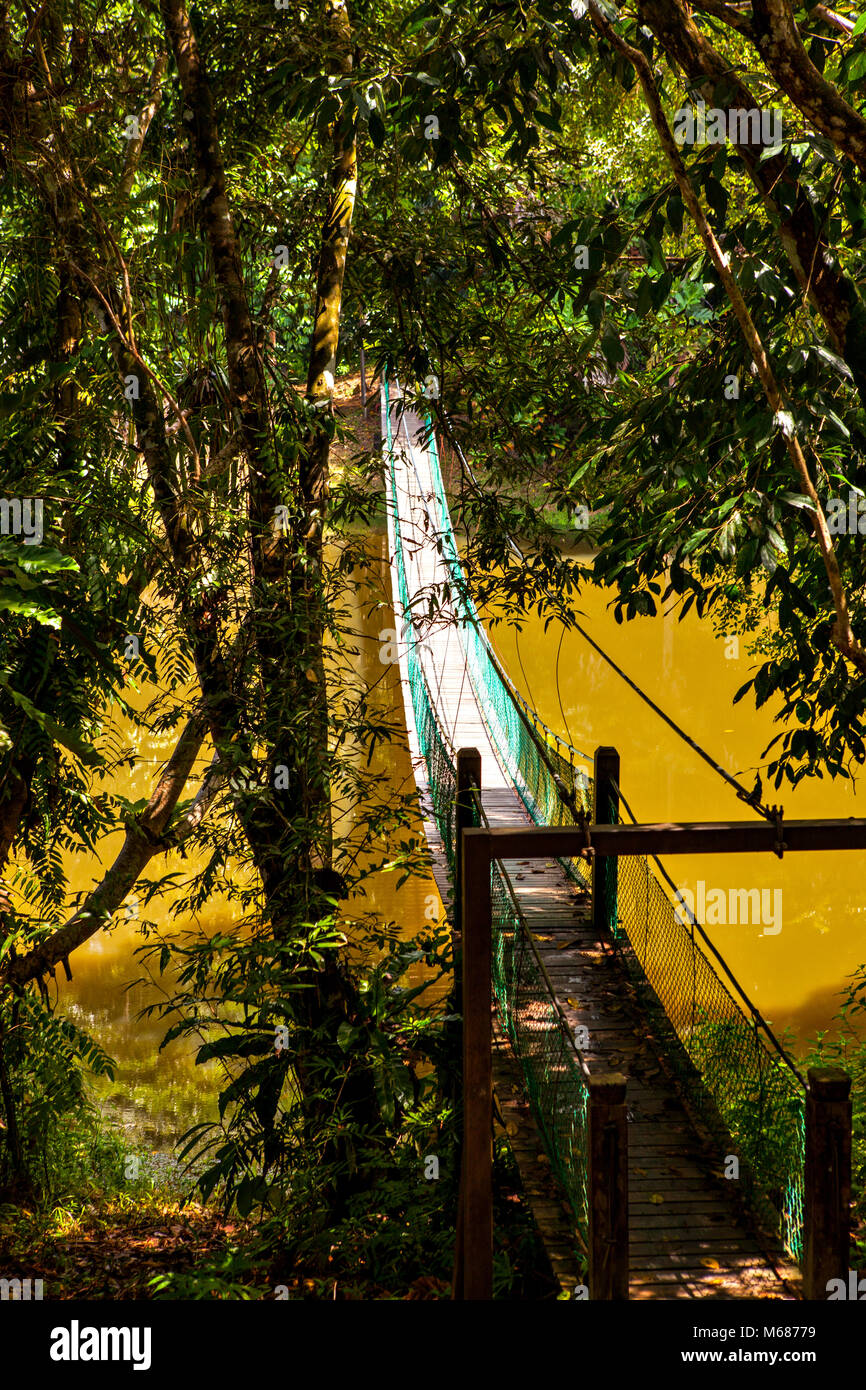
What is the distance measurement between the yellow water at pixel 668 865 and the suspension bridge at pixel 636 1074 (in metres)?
0.43

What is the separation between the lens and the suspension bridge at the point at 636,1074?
2293mm

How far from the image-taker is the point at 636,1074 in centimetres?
272

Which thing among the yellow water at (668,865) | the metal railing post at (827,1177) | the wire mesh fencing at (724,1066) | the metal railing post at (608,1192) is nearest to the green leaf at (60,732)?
the yellow water at (668,865)

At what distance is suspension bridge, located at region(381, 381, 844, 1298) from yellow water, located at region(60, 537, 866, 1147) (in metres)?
0.43

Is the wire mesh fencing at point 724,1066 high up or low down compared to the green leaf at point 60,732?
down

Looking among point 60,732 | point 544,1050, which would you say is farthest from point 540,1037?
point 60,732

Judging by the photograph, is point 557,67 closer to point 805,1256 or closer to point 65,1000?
point 805,1256

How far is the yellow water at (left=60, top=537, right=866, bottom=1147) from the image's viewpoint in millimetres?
4746

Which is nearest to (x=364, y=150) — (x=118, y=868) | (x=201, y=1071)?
(x=118, y=868)

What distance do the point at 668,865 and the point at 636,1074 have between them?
11.3 ft

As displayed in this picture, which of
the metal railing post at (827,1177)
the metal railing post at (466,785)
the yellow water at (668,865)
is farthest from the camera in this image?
the yellow water at (668,865)

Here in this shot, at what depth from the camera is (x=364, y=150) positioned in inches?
128

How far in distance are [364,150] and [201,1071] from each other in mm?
3554

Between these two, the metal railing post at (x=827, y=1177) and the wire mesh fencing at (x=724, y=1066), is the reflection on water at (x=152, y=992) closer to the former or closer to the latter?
the wire mesh fencing at (x=724, y=1066)
